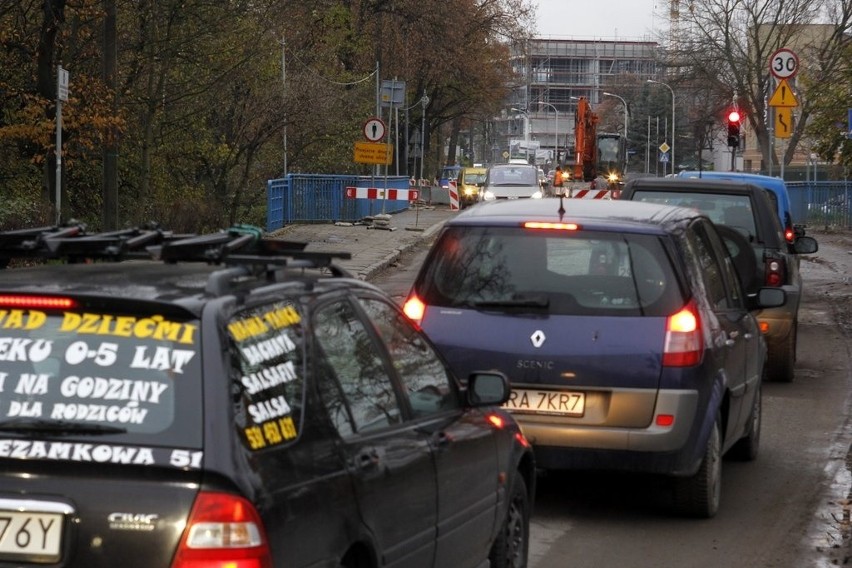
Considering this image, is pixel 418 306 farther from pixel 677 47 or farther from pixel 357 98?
pixel 677 47

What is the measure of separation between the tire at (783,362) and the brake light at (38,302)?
1052cm

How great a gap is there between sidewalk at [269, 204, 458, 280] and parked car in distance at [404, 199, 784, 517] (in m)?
15.8

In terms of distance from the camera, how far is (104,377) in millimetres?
3953

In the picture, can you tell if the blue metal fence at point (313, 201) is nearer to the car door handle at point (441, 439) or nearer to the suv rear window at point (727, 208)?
the suv rear window at point (727, 208)

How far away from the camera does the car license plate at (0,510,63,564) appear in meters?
3.74

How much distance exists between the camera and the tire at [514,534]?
20.3 ft

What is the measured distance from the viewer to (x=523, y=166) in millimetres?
51844

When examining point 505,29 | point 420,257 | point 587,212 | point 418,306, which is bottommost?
point 420,257

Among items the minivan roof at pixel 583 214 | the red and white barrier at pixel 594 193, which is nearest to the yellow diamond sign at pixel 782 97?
the red and white barrier at pixel 594 193

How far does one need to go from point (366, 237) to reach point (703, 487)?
26.4 meters

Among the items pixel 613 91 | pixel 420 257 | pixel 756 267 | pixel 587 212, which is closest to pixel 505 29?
pixel 420 257

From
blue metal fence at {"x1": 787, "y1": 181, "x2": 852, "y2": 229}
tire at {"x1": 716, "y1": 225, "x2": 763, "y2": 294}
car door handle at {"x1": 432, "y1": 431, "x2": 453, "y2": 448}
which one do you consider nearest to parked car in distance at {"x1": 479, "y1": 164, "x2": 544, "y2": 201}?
blue metal fence at {"x1": 787, "y1": 181, "x2": 852, "y2": 229}

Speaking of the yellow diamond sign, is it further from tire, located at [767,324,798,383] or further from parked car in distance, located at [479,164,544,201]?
parked car in distance, located at [479,164,544,201]

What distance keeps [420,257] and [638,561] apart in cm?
2305
